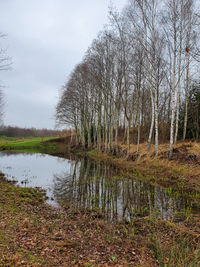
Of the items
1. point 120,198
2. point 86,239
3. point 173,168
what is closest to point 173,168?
point 173,168

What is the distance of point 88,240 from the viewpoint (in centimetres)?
466

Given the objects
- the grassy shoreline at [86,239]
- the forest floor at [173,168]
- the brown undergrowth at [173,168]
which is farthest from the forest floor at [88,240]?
the brown undergrowth at [173,168]

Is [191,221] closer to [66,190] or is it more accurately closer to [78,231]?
[78,231]

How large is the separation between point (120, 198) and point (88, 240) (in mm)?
3732

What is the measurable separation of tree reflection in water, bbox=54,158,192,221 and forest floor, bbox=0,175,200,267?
27.8 inches

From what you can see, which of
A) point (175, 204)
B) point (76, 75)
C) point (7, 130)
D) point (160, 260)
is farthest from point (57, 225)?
point (7, 130)

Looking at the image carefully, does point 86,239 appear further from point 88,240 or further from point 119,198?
point 119,198

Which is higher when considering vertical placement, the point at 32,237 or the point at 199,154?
the point at 199,154

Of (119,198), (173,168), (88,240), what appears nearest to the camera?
(88,240)

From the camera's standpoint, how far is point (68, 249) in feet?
13.4

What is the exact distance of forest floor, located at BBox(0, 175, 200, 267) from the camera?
364 cm

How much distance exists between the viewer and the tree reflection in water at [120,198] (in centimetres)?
659

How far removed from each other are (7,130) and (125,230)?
7327 centimetres

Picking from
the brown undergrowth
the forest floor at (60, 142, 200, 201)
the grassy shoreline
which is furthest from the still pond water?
the brown undergrowth
